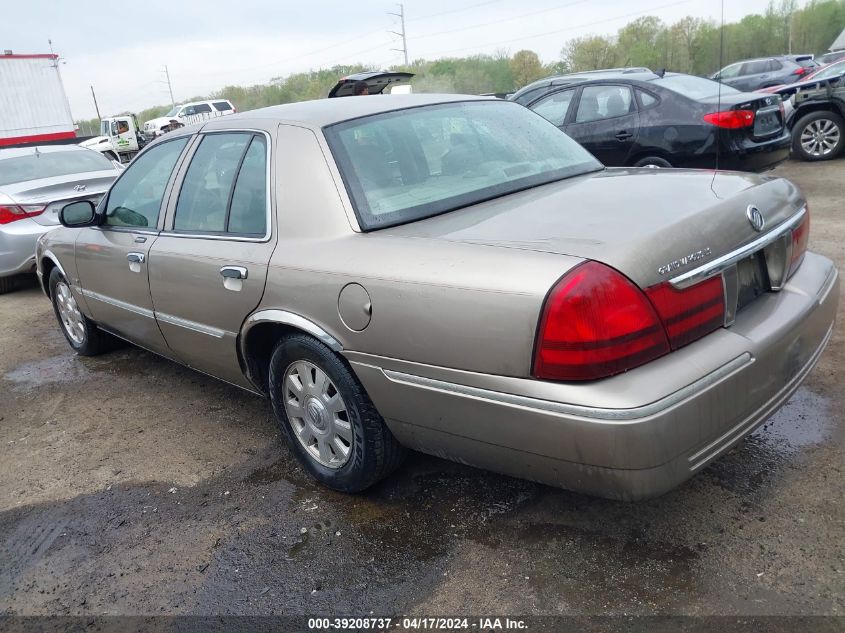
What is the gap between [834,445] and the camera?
9.58ft

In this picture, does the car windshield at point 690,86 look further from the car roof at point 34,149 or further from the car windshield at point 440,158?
the car roof at point 34,149

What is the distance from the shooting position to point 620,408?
196 centimetres

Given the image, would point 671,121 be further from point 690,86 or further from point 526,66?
point 526,66

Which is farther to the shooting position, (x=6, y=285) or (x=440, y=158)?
(x=6, y=285)

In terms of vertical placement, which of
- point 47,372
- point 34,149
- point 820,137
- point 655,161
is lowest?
point 47,372

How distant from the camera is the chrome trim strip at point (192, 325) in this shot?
3242 millimetres

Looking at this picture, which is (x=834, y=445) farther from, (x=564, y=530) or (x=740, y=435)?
(x=564, y=530)

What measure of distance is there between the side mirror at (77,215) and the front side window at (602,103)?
5438 millimetres

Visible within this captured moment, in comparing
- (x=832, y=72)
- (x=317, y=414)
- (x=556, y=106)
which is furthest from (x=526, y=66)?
(x=317, y=414)

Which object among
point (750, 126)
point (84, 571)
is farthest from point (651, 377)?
point (750, 126)

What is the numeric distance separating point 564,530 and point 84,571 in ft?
5.97

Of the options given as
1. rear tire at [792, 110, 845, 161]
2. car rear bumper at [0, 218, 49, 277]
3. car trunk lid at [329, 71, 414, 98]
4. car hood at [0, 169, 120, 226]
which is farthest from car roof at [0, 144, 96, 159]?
rear tire at [792, 110, 845, 161]

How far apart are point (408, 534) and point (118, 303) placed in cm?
242

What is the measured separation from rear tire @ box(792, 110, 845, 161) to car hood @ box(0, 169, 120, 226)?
30.5ft
